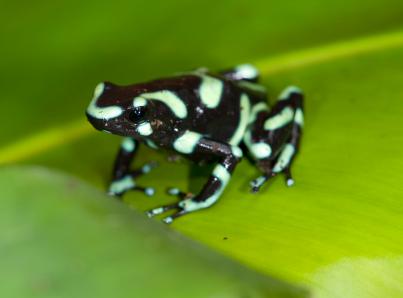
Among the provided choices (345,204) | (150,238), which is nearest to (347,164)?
(345,204)

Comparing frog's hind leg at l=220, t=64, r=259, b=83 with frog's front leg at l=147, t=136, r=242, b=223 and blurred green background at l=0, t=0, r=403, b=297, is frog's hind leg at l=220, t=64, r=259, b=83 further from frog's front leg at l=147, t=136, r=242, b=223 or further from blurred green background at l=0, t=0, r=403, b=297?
frog's front leg at l=147, t=136, r=242, b=223

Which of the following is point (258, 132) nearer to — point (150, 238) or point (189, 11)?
point (189, 11)

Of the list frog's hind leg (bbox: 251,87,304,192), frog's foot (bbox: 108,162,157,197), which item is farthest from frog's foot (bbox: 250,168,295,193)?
frog's foot (bbox: 108,162,157,197)

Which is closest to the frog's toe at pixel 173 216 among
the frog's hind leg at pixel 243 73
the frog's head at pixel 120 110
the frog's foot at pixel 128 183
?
the frog's foot at pixel 128 183

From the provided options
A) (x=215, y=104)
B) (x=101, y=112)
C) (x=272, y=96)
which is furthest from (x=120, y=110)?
(x=272, y=96)

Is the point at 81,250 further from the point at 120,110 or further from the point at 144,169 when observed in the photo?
the point at 144,169
